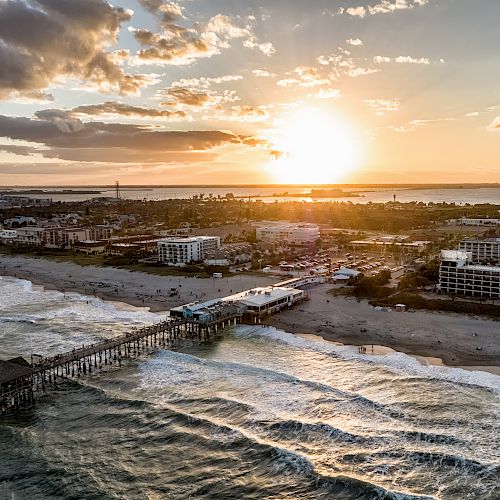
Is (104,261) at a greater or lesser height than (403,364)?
greater

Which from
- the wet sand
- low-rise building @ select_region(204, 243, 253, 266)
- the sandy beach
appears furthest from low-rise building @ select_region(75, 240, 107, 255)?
the wet sand

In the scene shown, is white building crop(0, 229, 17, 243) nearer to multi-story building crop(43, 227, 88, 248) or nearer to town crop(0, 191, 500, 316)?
town crop(0, 191, 500, 316)

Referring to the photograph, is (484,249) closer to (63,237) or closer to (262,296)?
(262,296)

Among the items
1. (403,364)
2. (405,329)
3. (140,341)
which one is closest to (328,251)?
(405,329)

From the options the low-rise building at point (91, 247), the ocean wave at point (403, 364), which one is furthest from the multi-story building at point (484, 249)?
the low-rise building at point (91, 247)

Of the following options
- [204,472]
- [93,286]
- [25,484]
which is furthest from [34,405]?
[93,286]
